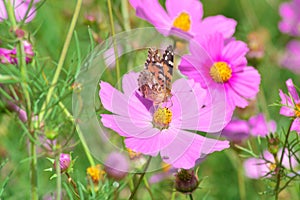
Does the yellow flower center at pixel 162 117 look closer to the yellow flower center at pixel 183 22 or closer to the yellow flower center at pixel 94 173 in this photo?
the yellow flower center at pixel 94 173

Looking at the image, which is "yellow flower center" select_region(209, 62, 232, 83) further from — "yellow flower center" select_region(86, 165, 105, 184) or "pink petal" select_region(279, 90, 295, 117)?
"yellow flower center" select_region(86, 165, 105, 184)

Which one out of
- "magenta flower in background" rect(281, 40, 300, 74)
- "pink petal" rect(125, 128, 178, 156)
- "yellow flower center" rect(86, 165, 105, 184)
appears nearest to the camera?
"pink petal" rect(125, 128, 178, 156)

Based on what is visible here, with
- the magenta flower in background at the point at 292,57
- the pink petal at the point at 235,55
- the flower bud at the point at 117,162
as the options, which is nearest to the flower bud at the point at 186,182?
the flower bud at the point at 117,162

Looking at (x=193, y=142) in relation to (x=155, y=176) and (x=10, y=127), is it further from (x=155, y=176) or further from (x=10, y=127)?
(x=10, y=127)

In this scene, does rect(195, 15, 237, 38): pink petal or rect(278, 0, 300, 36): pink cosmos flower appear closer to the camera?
rect(195, 15, 237, 38): pink petal

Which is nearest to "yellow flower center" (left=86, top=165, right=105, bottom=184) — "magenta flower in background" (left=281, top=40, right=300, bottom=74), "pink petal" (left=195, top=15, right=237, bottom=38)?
"pink petal" (left=195, top=15, right=237, bottom=38)

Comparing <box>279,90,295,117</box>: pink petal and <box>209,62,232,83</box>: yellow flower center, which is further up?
<box>209,62,232,83</box>: yellow flower center

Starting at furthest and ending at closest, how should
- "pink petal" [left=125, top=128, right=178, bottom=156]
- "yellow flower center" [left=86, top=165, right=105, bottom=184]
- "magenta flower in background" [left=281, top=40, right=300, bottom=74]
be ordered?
"magenta flower in background" [left=281, top=40, right=300, bottom=74] → "yellow flower center" [left=86, top=165, right=105, bottom=184] → "pink petal" [left=125, top=128, right=178, bottom=156]
